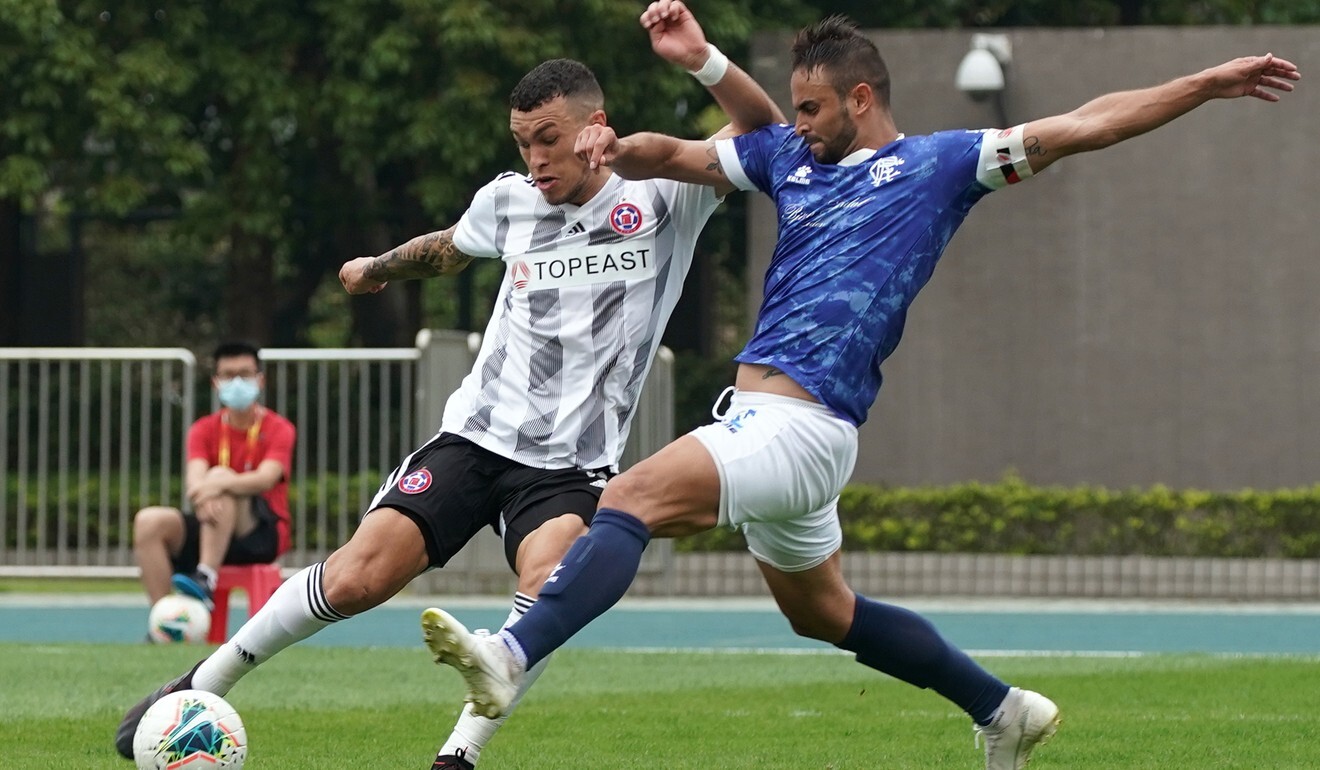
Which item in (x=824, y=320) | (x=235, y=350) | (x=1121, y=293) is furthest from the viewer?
(x=1121, y=293)

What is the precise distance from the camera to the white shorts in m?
5.12

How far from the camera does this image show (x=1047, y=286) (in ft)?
54.0

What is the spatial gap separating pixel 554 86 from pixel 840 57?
921 mm

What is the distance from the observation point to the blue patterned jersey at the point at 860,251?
5.35m

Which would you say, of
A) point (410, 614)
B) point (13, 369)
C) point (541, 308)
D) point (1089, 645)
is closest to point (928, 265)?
point (541, 308)

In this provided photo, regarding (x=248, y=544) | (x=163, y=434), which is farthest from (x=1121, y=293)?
(x=248, y=544)

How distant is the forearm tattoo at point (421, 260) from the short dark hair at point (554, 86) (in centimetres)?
57

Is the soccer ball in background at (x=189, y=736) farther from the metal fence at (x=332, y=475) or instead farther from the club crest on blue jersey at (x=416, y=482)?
the metal fence at (x=332, y=475)

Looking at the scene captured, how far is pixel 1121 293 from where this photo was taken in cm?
1630

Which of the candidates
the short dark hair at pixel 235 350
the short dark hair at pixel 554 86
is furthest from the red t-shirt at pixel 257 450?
the short dark hair at pixel 554 86

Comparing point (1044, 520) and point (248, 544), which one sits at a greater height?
point (248, 544)

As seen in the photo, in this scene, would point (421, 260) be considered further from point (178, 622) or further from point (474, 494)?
point (178, 622)


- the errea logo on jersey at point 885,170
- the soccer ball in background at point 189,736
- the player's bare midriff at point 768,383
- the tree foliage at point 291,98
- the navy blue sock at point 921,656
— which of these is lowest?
the soccer ball in background at point 189,736

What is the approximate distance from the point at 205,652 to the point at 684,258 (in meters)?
4.92
